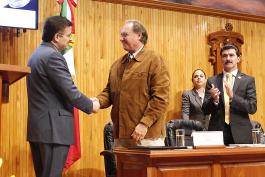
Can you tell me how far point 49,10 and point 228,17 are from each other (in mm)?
3181

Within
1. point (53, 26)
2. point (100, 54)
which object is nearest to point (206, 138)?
point (53, 26)

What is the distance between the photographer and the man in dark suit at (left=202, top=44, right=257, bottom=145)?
3.60 metres

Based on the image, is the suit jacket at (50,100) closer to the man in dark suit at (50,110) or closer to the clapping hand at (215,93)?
the man in dark suit at (50,110)

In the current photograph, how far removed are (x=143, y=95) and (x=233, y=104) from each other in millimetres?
815

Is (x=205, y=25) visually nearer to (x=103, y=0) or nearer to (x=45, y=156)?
(x=103, y=0)

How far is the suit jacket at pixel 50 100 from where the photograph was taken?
289 cm

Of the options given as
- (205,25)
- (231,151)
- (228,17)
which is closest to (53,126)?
(231,151)

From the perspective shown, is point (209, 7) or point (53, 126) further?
point (209, 7)

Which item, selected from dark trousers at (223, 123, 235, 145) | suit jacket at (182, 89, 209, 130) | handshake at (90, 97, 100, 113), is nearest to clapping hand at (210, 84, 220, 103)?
dark trousers at (223, 123, 235, 145)

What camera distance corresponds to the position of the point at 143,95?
131 inches

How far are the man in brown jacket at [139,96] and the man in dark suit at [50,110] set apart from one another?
1.37ft

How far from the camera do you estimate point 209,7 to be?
7.06m

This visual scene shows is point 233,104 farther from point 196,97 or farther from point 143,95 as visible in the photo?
point 196,97

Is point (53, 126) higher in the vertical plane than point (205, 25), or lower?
lower
